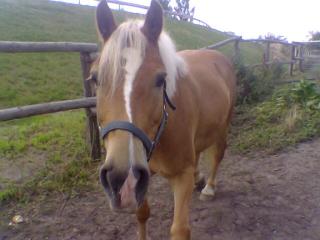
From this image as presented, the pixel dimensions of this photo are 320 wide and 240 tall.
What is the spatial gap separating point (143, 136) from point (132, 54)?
455 mm

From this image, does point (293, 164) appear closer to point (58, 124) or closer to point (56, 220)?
point (56, 220)

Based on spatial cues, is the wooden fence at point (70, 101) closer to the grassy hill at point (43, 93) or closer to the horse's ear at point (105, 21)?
the grassy hill at point (43, 93)

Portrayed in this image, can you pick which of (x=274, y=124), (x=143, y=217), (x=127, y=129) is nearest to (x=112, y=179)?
(x=127, y=129)

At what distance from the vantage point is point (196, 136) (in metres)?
2.92

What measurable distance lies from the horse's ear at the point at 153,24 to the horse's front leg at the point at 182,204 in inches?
39.4

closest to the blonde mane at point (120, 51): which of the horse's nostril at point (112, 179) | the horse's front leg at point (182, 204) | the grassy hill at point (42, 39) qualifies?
the horse's nostril at point (112, 179)

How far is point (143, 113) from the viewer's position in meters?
1.69

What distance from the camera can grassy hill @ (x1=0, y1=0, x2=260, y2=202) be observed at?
3.84 metres

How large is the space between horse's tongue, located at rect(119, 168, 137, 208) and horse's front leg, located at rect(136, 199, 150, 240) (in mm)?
1088

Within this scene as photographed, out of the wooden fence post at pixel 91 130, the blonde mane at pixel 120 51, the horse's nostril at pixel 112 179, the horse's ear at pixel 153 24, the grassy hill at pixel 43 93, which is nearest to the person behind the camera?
the horse's nostril at pixel 112 179

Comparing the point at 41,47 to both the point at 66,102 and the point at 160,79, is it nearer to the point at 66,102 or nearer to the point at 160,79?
the point at 66,102

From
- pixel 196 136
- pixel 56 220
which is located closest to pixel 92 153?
pixel 56 220

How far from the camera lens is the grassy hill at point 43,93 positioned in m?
3.84

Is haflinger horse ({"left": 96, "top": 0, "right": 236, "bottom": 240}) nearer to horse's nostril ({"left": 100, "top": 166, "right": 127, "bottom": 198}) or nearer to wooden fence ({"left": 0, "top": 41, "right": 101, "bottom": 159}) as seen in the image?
horse's nostril ({"left": 100, "top": 166, "right": 127, "bottom": 198})
